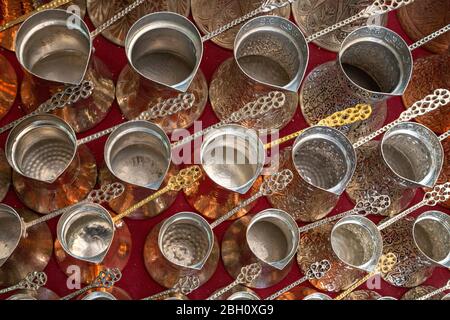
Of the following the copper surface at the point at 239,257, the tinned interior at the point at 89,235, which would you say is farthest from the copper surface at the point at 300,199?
the tinned interior at the point at 89,235

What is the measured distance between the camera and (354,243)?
1416mm

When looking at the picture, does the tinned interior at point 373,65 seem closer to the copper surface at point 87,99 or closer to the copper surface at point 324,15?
Answer: the copper surface at point 324,15

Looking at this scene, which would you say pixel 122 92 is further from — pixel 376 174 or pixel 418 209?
pixel 418 209

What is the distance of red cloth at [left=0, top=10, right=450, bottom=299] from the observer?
4.21ft

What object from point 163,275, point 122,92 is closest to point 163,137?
point 122,92

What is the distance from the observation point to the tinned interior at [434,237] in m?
1.41

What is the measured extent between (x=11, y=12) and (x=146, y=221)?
62 cm

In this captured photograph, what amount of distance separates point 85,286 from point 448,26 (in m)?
1.19

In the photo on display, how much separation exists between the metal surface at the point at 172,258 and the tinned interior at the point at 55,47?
43 centimetres

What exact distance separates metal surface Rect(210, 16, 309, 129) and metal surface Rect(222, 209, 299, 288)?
0.25m

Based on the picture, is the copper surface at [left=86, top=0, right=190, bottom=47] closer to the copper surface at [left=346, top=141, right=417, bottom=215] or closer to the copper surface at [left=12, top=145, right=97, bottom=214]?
the copper surface at [left=12, top=145, right=97, bottom=214]

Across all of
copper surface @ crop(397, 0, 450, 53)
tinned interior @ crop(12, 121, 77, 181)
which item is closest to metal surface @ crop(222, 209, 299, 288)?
tinned interior @ crop(12, 121, 77, 181)

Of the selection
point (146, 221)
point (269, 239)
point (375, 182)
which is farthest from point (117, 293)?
point (375, 182)

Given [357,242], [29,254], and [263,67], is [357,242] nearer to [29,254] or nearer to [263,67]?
[263,67]
